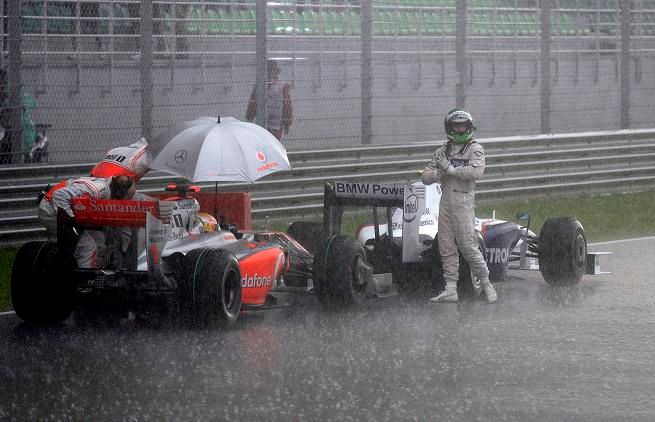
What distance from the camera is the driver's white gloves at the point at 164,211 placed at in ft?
29.7

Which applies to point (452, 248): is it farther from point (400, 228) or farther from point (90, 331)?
point (90, 331)

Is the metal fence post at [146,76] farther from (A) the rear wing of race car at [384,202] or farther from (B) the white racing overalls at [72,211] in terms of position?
(B) the white racing overalls at [72,211]

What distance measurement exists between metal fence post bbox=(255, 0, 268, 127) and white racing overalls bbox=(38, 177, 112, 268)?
15.3 ft

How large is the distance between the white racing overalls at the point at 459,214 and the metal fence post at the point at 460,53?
19.8 ft

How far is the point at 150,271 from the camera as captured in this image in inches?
358

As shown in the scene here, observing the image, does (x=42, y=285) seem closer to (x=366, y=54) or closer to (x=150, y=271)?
(x=150, y=271)

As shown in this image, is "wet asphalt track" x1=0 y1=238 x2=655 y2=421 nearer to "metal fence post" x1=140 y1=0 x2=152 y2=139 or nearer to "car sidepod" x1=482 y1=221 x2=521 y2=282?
"car sidepod" x1=482 y1=221 x2=521 y2=282

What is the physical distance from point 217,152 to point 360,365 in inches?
120

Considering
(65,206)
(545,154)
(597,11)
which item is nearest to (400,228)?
(65,206)

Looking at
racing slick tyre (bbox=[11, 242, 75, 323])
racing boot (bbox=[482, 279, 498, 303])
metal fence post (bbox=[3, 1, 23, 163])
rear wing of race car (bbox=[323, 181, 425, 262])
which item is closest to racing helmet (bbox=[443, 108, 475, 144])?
rear wing of race car (bbox=[323, 181, 425, 262])

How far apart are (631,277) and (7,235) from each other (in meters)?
5.95

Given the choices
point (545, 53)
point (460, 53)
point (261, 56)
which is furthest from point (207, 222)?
point (545, 53)

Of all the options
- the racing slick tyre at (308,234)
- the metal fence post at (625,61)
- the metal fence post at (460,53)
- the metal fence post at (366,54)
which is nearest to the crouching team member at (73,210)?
the racing slick tyre at (308,234)

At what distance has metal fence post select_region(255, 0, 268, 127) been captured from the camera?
14578 mm
